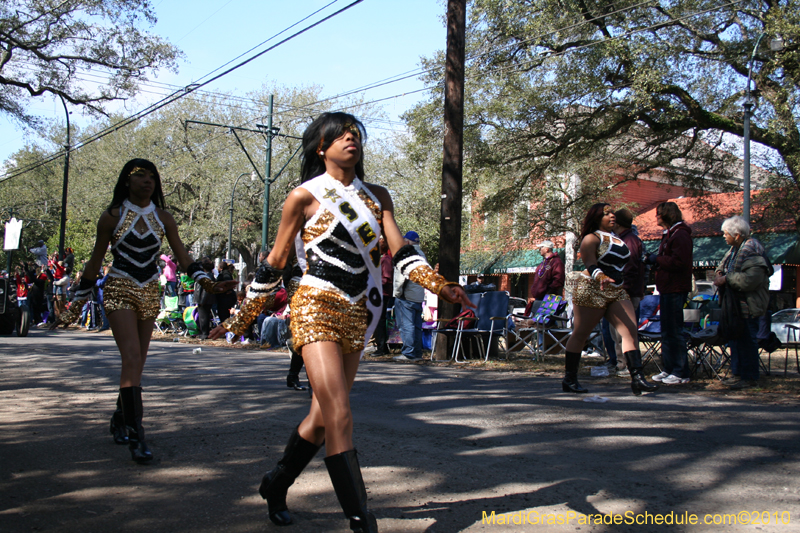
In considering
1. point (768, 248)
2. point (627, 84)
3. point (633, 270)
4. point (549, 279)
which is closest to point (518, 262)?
point (768, 248)

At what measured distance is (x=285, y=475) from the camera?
Result: 3.13m

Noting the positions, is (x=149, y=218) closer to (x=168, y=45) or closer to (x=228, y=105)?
(x=168, y=45)

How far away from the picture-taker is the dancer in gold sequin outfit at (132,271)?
4562 millimetres

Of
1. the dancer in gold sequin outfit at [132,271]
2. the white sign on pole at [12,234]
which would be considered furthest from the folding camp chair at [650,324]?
the white sign on pole at [12,234]

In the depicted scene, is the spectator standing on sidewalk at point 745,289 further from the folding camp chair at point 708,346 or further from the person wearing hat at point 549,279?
the person wearing hat at point 549,279

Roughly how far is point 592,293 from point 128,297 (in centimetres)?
438

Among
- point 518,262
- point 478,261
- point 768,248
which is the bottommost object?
point 768,248

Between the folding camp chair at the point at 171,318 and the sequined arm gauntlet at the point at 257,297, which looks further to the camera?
the folding camp chair at the point at 171,318

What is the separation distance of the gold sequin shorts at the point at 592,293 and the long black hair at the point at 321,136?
3.94 meters

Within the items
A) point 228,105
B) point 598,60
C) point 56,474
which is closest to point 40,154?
point 228,105

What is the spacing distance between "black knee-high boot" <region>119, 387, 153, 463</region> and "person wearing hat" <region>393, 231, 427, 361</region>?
7179 millimetres

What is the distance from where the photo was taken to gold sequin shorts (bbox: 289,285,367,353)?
2.94m

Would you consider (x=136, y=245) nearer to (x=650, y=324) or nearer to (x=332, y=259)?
(x=332, y=259)

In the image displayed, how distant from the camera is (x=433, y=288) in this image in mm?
2934
